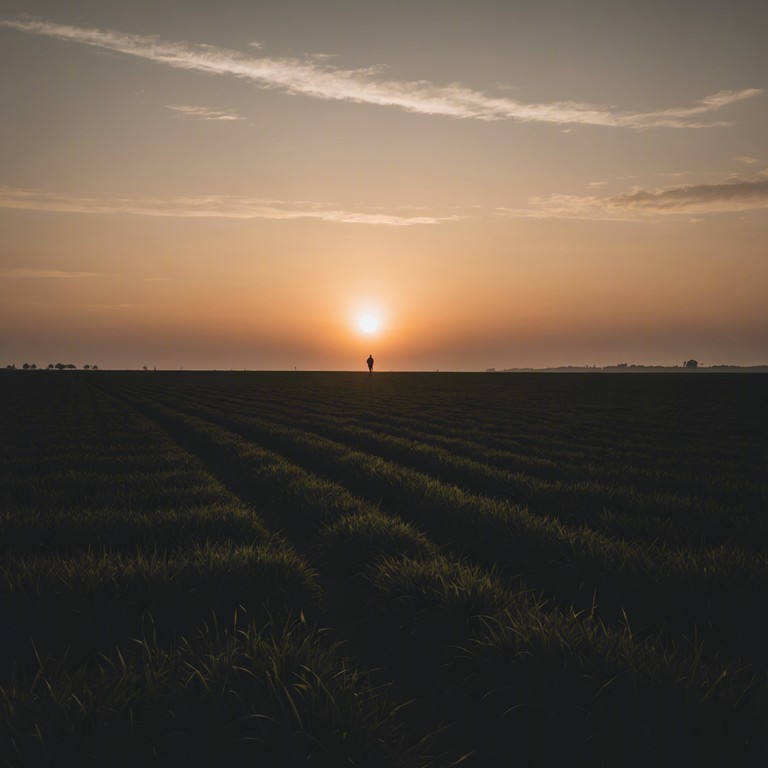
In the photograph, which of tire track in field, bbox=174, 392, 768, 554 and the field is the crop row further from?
tire track in field, bbox=174, 392, 768, 554

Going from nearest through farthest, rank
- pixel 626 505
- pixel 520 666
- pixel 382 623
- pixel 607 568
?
pixel 520 666
pixel 382 623
pixel 607 568
pixel 626 505

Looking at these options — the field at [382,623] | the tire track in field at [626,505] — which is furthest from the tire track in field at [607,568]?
the tire track in field at [626,505]

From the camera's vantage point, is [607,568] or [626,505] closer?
[607,568]

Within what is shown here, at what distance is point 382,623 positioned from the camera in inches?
181

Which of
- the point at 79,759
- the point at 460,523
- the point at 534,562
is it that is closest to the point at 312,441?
the point at 460,523

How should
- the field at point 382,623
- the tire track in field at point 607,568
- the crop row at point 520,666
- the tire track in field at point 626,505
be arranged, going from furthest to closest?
the tire track in field at point 626,505, the tire track in field at point 607,568, the crop row at point 520,666, the field at point 382,623

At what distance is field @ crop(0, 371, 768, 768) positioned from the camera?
113 inches

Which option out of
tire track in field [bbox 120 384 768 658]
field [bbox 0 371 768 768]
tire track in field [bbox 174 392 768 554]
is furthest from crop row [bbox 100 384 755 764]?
tire track in field [bbox 174 392 768 554]

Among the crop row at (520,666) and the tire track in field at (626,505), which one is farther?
the tire track in field at (626,505)

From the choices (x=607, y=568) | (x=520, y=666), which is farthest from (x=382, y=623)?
(x=607, y=568)

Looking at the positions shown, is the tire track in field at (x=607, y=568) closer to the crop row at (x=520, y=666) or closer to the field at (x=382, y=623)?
the field at (x=382, y=623)

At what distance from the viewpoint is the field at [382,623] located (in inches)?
113

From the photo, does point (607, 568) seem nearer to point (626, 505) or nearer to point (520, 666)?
point (520, 666)

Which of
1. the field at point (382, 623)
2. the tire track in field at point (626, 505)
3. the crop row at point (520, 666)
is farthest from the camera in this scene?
the tire track in field at point (626, 505)
